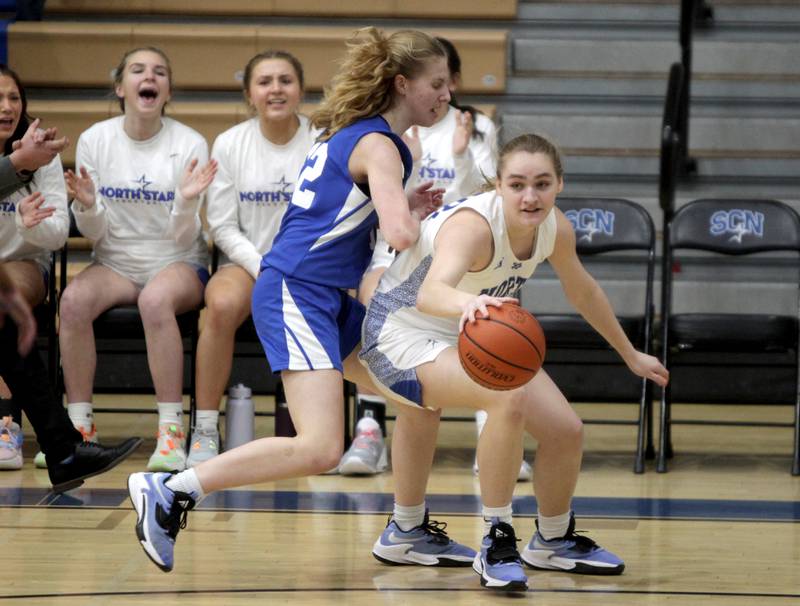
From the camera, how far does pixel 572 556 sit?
3.76 metres

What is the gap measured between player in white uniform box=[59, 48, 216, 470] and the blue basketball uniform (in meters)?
1.66

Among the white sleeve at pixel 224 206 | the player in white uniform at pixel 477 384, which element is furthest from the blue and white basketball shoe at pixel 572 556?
the white sleeve at pixel 224 206

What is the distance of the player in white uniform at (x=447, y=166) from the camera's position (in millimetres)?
5273

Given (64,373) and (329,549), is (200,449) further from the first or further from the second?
(329,549)

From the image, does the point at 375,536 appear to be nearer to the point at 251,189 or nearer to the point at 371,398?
the point at 371,398

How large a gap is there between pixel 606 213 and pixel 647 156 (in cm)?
160

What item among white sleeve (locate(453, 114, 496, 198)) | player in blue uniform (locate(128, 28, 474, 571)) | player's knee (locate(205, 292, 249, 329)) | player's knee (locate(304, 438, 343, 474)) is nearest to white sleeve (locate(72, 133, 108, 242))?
player's knee (locate(205, 292, 249, 329))

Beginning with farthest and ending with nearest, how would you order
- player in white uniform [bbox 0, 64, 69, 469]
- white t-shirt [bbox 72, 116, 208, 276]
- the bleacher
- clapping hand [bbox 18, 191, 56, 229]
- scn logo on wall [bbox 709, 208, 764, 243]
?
the bleacher < scn logo on wall [bbox 709, 208, 764, 243] < white t-shirt [bbox 72, 116, 208, 276] < player in white uniform [bbox 0, 64, 69, 469] < clapping hand [bbox 18, 191, 56, 229]

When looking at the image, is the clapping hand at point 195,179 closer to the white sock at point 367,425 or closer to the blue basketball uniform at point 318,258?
the white sock at point 367,425

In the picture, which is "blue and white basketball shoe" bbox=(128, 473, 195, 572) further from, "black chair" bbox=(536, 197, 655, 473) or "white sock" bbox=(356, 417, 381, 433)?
"black chair" bbox=(536, 197, 655, 473)

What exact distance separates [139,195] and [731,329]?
2.55m

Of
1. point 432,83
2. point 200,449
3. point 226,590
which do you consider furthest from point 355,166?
point 200,449

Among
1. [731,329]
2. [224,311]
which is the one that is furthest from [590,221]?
[224,311]

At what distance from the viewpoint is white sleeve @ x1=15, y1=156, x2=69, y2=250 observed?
206 inches
